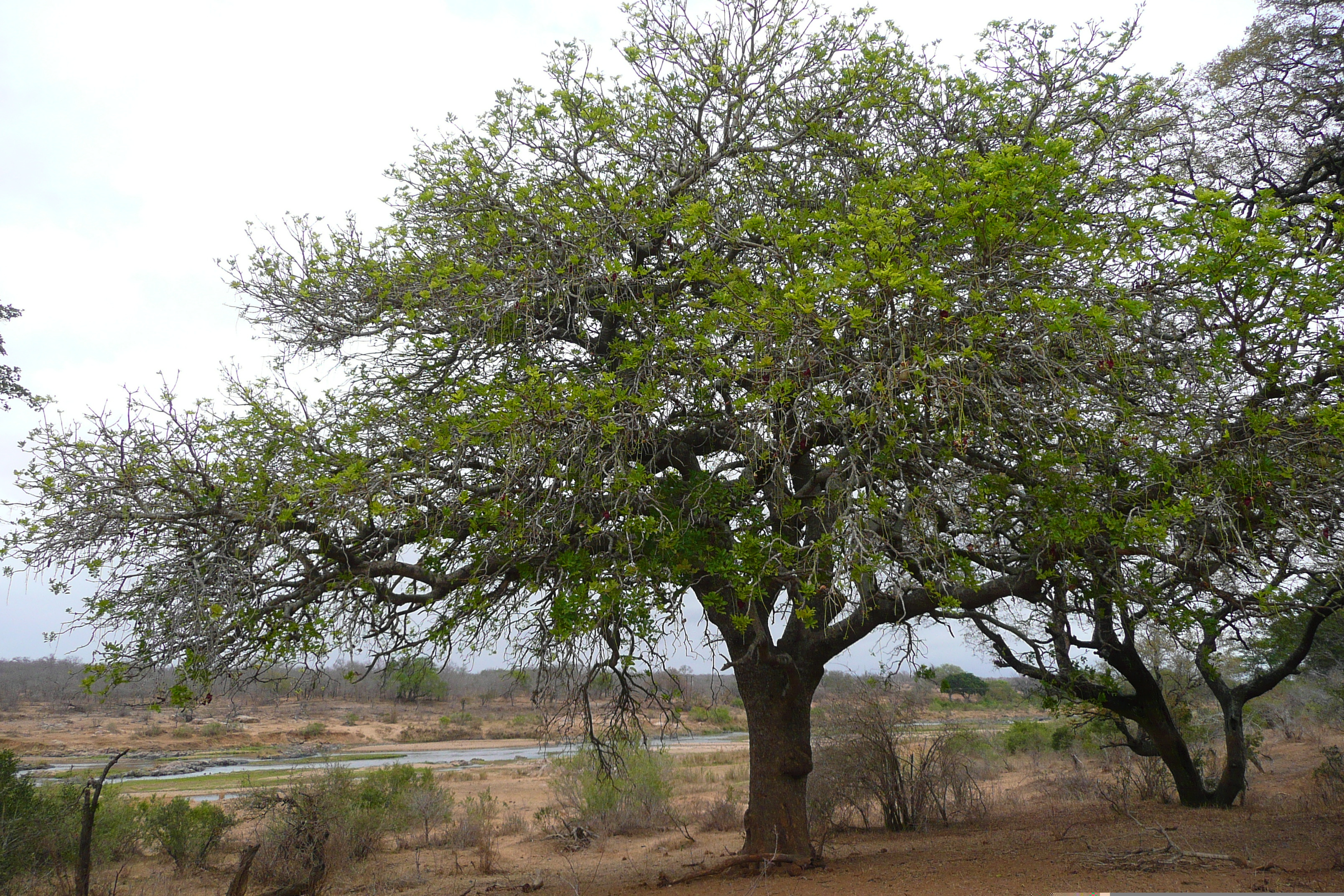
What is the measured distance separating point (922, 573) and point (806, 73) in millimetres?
5451

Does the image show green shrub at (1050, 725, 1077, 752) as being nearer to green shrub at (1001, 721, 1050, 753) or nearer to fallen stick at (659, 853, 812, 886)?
green shrub at (1001, 721, 1050, 753)

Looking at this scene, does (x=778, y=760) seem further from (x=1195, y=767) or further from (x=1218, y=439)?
(x=1195, y=767)

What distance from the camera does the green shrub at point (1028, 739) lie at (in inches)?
998

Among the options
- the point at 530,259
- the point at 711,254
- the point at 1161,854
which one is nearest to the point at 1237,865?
the point at 1161,854

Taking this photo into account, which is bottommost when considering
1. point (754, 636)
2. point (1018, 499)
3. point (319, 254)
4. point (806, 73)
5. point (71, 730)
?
point (71, 730)

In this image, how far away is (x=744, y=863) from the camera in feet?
28.1

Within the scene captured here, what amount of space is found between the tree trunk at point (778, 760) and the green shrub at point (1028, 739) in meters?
19.2

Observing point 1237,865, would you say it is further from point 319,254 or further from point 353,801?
point 353,801

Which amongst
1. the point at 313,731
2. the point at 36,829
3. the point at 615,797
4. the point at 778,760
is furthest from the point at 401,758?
the point at 778,760

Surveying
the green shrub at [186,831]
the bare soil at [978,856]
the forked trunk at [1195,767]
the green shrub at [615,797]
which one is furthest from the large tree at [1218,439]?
the green shrub at [186,831]

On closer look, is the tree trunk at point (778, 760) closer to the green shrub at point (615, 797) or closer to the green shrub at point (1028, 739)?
the green shrub at point (615, 797)

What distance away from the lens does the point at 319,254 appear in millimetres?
A: 8180

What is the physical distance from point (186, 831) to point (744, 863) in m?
10.5

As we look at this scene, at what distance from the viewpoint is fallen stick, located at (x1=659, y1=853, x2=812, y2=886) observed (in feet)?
27.6
